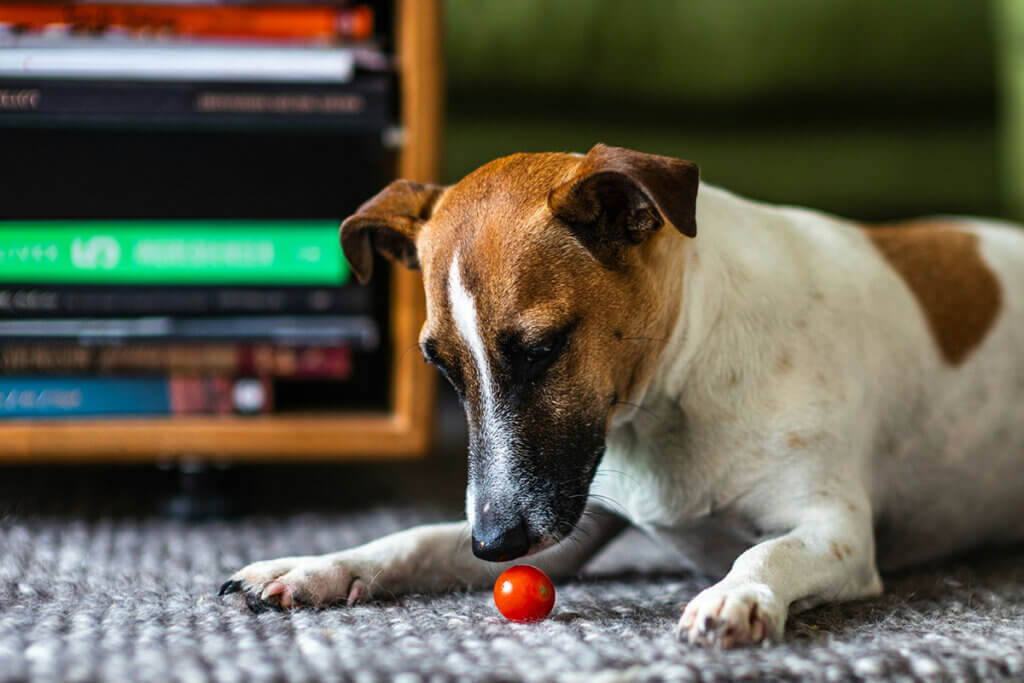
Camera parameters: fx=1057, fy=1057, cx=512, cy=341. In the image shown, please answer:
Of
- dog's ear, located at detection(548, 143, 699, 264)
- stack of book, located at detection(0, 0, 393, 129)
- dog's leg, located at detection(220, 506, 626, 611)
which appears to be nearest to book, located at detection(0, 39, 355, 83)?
stack of book, located at detection(0, 0, 393, 129)

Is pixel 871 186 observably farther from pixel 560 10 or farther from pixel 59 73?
pixel 59 73

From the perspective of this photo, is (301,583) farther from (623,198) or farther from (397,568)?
(623,198)

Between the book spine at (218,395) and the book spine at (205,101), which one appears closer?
the book spine at (205,101)

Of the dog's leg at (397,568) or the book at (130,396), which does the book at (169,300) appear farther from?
the dog's leg at (397,568)

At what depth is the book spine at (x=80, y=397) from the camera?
5.63ft

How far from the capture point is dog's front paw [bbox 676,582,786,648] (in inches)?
39.1

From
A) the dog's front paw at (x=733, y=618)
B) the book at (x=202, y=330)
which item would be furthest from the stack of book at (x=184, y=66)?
the dog's front paw at (x=733, y=618)

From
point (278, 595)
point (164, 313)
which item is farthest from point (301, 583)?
point (164, 313)

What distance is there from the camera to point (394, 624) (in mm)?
1115

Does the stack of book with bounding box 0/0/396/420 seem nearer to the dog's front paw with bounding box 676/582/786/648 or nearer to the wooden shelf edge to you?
the wooden shelf edge

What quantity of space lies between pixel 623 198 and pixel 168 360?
91 cm

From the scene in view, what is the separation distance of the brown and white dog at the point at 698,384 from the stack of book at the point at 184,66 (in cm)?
34

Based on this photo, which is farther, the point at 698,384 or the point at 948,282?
the point at 948,282

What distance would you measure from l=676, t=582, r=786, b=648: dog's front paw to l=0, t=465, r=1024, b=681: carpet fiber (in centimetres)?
2
